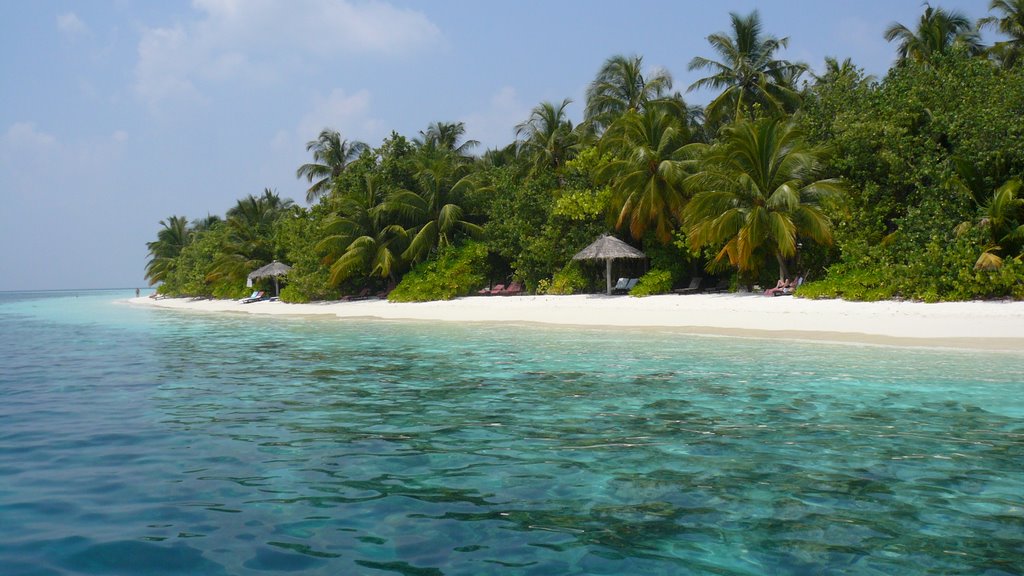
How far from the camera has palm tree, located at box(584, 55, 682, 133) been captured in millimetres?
29953

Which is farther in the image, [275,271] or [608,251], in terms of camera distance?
[275,271]

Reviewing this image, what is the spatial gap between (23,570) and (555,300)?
21283 mm

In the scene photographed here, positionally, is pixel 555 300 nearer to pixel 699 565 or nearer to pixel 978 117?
pixel 978 117

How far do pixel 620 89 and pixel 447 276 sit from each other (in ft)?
38.8

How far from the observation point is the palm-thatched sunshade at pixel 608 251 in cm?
2350

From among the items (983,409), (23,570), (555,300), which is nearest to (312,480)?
(23,570)

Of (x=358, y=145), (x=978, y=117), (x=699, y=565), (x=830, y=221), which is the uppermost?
(x=358, y=145)

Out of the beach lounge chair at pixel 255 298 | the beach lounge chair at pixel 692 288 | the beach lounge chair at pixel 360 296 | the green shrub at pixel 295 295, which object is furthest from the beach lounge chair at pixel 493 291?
the beach lounge chair at pixel 255 298

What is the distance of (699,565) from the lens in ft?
10.00

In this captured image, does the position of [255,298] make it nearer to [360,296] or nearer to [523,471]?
[360,296]

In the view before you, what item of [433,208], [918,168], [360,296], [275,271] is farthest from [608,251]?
[275,271]

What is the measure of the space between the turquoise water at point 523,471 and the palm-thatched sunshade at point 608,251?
13968mm

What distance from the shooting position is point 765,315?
17.1 meters

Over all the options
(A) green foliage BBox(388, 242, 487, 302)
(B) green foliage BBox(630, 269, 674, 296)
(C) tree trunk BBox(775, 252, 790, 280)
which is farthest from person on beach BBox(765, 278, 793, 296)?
(A) green foliage BBox(388, 242, 487, 302)
